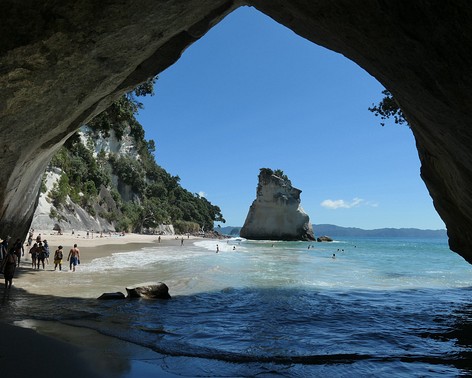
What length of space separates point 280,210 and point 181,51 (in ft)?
281

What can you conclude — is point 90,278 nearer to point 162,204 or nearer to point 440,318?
point 440,318

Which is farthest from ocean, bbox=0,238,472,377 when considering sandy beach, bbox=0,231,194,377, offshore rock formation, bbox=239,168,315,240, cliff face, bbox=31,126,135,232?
offshore rock formation, bbox=239,168,315,240

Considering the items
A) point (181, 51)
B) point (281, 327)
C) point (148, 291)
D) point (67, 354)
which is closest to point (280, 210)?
point (148, 291)

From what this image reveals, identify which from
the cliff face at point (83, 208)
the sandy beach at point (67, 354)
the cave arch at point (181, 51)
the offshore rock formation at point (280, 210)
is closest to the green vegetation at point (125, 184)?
the cliff face at point (83, 208)

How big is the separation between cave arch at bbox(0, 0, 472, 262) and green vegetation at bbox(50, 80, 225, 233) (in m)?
9.48

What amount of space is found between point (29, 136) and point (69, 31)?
153 inches

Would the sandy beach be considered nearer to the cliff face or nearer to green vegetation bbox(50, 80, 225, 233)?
green vegetation bbox(50, 80, 225, 233)

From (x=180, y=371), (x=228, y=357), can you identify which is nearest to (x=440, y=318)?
(x=228, y=357)

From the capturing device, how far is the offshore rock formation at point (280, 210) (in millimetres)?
95875

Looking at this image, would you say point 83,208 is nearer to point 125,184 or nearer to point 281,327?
point 125,184

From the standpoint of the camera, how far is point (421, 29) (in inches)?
182

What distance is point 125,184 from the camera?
3354 inches

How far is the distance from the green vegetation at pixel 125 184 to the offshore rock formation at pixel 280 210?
24.3m

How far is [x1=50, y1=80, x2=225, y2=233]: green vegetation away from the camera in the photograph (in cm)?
4257
